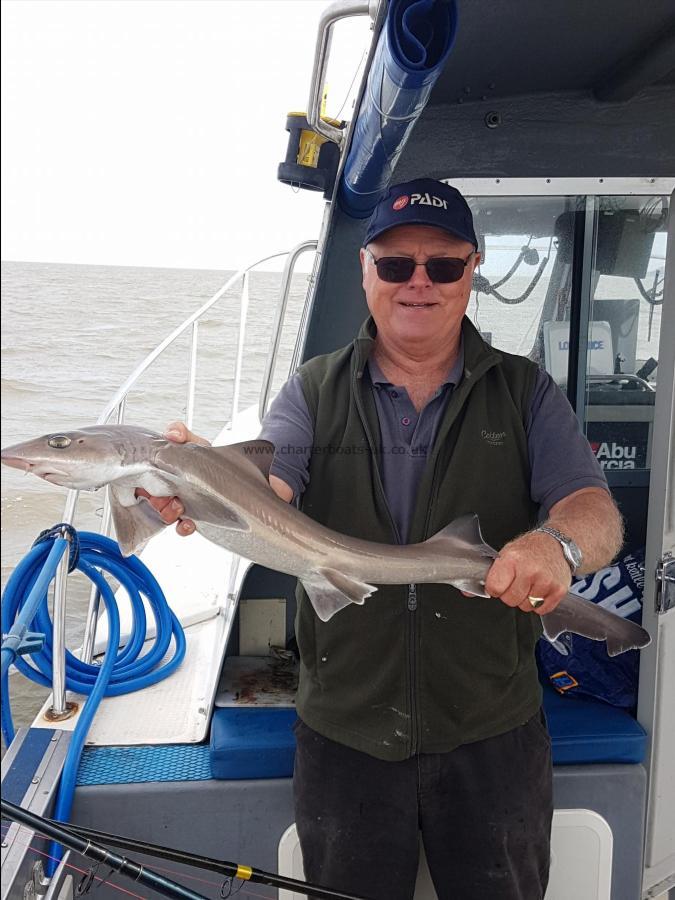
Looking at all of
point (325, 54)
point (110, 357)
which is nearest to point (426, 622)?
point (325, 54)

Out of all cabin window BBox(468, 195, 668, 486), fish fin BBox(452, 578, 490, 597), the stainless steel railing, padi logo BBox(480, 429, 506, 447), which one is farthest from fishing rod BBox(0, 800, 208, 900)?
cabin window BBox(468, 195, 668, 486)

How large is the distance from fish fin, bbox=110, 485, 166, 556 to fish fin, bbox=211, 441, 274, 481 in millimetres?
197

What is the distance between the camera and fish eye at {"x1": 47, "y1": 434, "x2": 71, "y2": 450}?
1525 millimetres

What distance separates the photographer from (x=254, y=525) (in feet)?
5.91

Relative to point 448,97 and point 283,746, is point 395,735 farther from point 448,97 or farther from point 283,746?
point 448,97

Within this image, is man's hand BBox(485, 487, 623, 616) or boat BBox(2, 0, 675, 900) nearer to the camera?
man's hand BBox(485, 487, 623, 616)

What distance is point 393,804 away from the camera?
2.24 meters

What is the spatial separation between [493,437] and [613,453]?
1502 millimetres

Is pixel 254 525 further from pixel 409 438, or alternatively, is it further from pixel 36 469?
pixel 409 438

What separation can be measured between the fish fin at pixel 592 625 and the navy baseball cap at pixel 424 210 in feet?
3.40

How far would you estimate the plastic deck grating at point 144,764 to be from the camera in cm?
282

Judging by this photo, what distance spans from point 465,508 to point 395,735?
2.08ft

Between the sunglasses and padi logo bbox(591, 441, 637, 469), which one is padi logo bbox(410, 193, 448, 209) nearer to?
the sunglasses

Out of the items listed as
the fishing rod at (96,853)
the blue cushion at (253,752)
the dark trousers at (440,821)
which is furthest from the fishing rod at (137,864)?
the blue cushion at (253,752)
